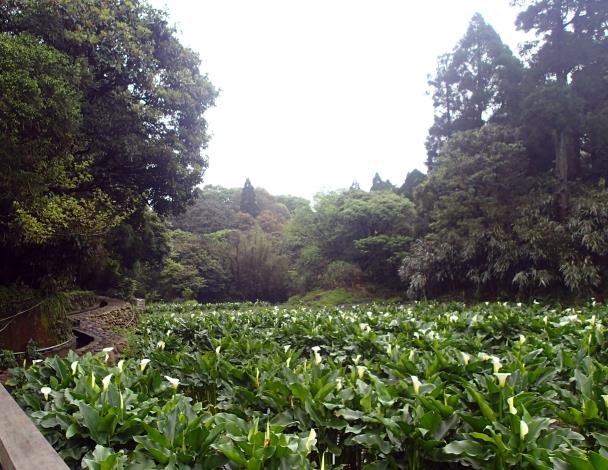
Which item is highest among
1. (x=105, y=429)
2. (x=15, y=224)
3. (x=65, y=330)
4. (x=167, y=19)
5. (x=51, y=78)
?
(x=167, y=19)

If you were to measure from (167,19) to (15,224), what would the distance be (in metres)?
5.05

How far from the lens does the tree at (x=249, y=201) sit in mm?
30953

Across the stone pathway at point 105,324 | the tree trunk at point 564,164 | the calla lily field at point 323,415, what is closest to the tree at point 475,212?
the tree trunk at point 564,164

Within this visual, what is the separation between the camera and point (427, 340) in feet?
13.9

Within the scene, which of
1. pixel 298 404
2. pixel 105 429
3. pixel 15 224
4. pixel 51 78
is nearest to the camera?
pixel 105 429

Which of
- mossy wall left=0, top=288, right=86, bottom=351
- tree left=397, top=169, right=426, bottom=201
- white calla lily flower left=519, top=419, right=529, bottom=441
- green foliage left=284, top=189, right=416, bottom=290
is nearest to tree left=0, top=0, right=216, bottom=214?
mossy wall left=0, top=288, right=86, bottom=351

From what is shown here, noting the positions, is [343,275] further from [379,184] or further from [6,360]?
[6,360]

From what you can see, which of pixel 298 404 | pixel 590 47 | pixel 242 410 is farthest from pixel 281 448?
pixel 590 47

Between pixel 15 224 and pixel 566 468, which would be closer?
pixel 566 468

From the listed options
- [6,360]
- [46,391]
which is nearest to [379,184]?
[6,360]

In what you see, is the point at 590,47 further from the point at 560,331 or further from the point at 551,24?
the point at 560,331

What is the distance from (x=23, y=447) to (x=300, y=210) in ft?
71.3

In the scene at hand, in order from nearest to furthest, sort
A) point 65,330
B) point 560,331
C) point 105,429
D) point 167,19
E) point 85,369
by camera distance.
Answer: point 105,429 → point 85,369 → point 560,331 → point 65,330 → point 167,19

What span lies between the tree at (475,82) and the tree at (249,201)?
48.2 ft
